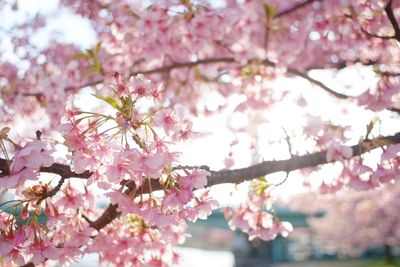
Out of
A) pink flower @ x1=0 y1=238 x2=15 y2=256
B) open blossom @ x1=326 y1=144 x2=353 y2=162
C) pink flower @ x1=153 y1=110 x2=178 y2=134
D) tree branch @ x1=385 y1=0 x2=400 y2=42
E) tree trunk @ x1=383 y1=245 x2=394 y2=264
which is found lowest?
pink flower @ x1=0 y1=238 x2=15 y2=256

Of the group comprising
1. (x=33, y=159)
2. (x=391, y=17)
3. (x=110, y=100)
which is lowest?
(x=33, y=159)

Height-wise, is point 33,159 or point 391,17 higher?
point 391,17

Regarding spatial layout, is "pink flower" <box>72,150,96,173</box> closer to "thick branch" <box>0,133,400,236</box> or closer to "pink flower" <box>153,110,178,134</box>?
"thick branch" <box>0,133,400,236</box>

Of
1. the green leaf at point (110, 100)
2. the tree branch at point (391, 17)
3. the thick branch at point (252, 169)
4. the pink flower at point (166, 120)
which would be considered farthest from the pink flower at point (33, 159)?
the tree branch at point (391, 17)

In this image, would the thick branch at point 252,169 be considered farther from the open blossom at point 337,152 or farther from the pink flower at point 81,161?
the pink flower at point 81,161

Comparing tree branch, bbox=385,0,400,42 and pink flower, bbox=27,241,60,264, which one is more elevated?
tree branch, bbox=385,0,400,42

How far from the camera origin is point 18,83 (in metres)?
6.54

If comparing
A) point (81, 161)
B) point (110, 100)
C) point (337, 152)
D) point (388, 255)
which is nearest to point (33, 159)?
point (81, 161)

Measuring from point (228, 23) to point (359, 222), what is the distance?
27.1 meters

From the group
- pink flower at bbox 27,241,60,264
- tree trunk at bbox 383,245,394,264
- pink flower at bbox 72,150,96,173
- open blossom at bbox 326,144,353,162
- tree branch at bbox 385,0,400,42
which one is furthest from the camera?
tree trunk at bbox 383,245,394,264

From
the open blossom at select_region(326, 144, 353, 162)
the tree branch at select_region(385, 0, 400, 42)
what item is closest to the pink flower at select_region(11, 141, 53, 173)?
the open blossom at select_region(326, 144, 353, 162)

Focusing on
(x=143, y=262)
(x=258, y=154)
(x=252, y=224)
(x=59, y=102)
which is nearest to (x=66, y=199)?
(x=143, y=262)

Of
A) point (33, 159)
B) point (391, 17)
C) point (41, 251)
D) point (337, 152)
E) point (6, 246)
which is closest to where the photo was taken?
point (33, 159)

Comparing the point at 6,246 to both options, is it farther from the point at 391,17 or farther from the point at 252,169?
the point at 391,17
